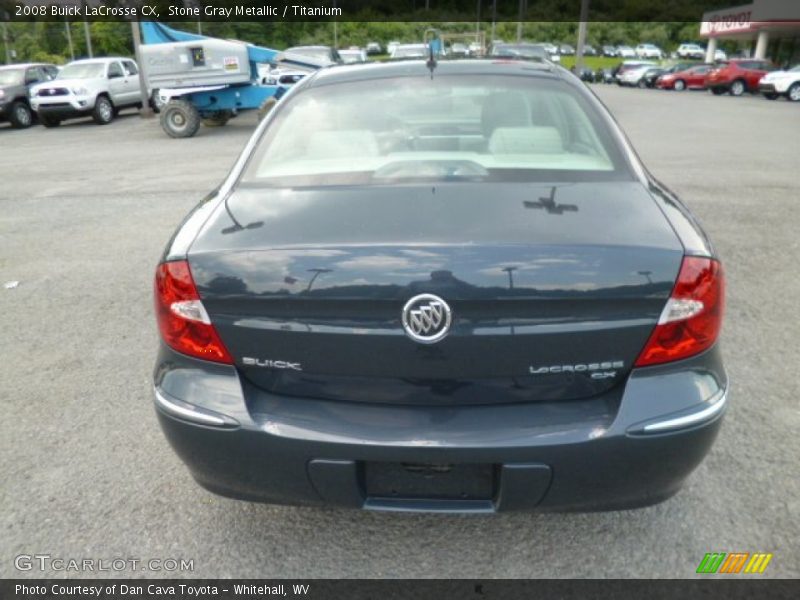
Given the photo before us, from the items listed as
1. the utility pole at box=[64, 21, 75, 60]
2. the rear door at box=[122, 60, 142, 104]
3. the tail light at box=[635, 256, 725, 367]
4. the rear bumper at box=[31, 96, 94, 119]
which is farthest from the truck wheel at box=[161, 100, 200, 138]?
the utility pole at box=[64, 21, 75, 60]

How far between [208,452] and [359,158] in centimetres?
130

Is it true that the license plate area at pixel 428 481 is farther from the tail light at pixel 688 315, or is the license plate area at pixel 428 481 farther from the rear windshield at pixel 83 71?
the rear windshield at pixel 83 71

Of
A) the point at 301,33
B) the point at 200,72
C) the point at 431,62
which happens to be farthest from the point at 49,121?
the point at 301,33

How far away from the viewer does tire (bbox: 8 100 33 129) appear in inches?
738

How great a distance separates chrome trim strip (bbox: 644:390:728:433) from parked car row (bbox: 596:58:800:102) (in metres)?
19.1

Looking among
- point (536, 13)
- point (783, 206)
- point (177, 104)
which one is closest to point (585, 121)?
point (783, 206)

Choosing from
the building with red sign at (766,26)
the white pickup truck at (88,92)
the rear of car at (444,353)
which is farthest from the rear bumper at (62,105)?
the building with red sign at (766,26)

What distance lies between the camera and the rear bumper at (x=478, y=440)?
6.09 feet

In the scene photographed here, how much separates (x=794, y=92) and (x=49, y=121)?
25832 millimetres

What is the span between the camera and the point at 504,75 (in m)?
3.05

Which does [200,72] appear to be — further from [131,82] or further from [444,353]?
[444,353]

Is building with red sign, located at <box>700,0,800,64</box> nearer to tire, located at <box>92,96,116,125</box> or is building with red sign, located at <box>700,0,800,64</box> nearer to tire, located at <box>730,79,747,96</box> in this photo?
tire, located at <box>730,79,747,96</box>

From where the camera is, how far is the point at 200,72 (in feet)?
47.0

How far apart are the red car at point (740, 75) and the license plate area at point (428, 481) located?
32252mm
